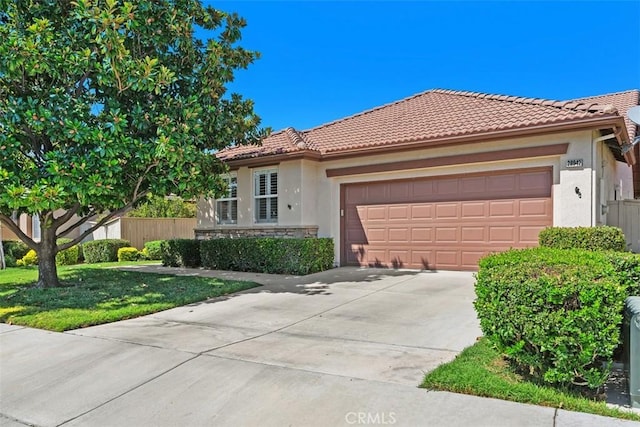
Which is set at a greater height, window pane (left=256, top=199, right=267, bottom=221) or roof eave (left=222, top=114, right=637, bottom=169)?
roof eave (left=222, top=114, right=637, bottom=169)

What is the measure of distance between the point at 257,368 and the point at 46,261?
7830mm

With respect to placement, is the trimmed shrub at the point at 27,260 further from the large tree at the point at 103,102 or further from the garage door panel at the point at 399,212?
the garage door panel at the point at 399,212

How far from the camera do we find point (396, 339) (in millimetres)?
5457

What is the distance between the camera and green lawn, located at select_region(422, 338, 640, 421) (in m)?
3.48

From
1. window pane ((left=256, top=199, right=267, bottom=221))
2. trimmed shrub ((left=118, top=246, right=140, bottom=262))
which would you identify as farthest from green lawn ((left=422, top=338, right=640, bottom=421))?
trimmed shrub ((left=118, top=246, right=140, bottom=262))

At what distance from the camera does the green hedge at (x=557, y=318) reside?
11.5 feet

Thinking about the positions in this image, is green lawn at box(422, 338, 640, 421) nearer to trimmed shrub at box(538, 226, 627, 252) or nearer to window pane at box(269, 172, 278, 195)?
trimmed shrub at box(538, 226, 627, 252)

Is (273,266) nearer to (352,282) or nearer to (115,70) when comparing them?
(352,282)

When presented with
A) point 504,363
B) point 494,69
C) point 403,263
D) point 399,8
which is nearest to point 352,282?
point 403,263

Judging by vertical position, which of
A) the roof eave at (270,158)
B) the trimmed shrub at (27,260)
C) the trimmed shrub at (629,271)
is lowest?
the trimmed shrub at (27,260)

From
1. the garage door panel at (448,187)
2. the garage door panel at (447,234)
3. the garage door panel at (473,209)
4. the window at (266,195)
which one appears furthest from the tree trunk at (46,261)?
the garage door panel at (473,209)

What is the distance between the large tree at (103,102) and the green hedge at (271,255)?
2.91 m

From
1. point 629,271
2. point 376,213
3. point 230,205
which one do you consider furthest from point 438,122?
point 629,271

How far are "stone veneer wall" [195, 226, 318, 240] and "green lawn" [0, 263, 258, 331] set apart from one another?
2.80 meters
